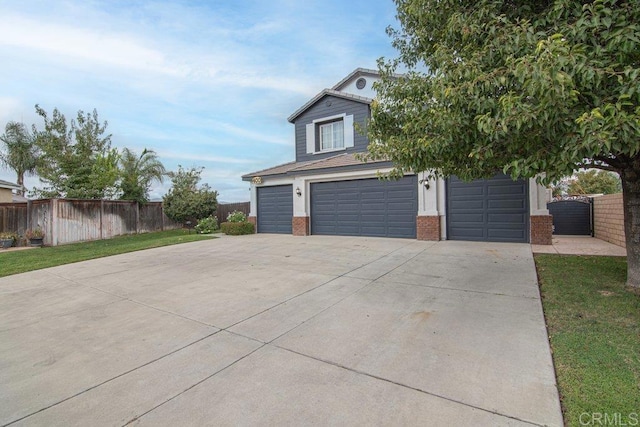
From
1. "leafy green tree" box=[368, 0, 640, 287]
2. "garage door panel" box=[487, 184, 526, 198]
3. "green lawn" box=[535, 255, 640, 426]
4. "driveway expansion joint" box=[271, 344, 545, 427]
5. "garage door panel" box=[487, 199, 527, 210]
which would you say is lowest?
"driveway expansion joint" box=[271, 344, 545, 427]

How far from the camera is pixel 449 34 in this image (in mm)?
4195

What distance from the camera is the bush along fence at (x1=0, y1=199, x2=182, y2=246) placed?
527 inches

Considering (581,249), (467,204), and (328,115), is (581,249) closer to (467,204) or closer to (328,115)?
(467,204)

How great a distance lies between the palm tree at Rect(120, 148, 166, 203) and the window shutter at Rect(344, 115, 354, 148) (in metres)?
12.3

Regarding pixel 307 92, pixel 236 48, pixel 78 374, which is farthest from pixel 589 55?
pixel 307 92

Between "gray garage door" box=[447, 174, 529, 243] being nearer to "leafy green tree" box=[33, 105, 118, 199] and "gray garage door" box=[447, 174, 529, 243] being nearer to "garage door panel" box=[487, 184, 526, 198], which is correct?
"garage door panel" box=[487, 184, 526, 198]

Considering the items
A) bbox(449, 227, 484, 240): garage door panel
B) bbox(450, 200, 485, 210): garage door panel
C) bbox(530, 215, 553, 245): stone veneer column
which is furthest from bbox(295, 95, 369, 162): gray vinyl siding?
bbox(530, 215, 553, 245): stone veneer column

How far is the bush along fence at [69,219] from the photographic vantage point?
43.9 ft

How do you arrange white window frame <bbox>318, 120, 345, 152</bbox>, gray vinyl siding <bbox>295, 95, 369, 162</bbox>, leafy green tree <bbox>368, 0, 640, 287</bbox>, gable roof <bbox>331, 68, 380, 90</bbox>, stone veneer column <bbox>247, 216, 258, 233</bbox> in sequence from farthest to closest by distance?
gable roof <bbox>331, 68, 380, 90</bbox>
stone veneer column <bbox>247, 216, 258, 233</bbox>
white window frame <bbox>318, 120, 345, 152</bbox>
gray vinyl siding <bbox>295, 95, 369, 162</bbox>
leafy green tree <bbox>368, 0, 640, 287</bbox>

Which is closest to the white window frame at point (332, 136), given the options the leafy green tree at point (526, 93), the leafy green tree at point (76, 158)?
the leafy green tree at point (526, 93)

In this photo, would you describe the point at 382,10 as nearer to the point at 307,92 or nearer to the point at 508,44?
the point at 508,44

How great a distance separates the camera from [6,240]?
1294 cm

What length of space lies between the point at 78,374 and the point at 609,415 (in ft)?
13.9

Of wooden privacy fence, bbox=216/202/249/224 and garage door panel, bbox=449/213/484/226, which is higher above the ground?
wooden privacy fence, bbox=216/202/249/224
